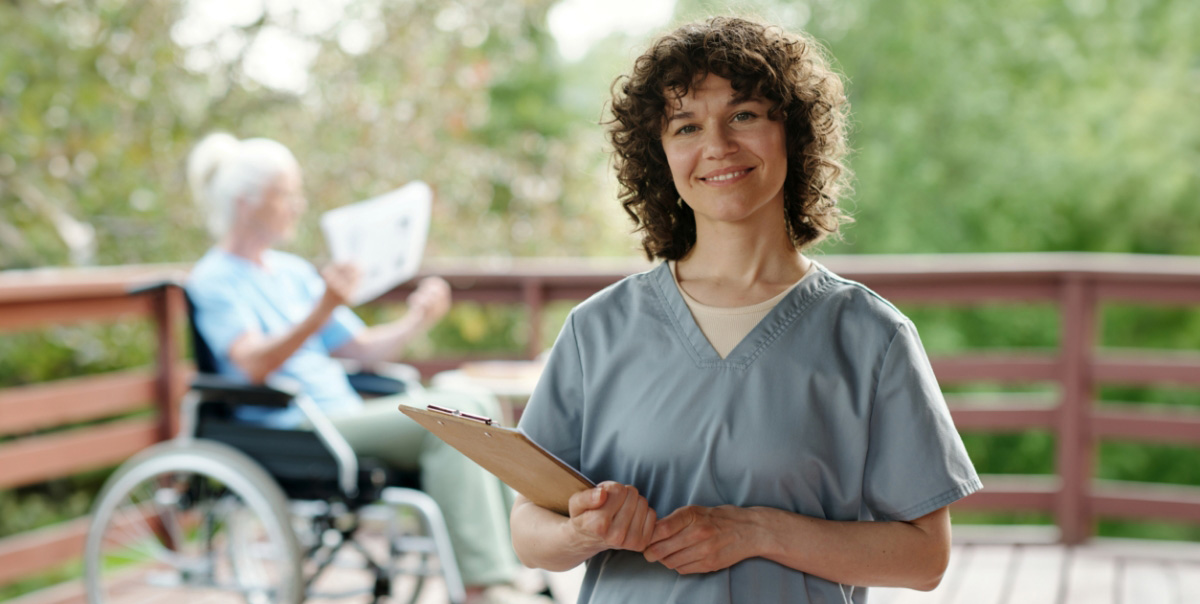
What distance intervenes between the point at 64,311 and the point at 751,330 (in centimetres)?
234

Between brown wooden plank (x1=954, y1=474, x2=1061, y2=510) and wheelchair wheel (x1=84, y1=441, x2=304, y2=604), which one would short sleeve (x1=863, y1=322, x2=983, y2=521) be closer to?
wheelchair wheel (x1=84, y1=441, x2=304, y2=604)

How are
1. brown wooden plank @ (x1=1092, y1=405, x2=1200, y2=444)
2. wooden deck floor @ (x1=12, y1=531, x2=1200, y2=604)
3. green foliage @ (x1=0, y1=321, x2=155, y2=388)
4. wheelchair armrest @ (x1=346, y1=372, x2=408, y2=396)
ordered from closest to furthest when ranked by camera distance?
wheelchair armrest @ (x1=346, y1=372, x2=408, y2=396) < wooden deck floor @ (x1=12, y1=531, x2=1200, y2=604) < brown wooden plank @ (x1=1092, y1=405, x2=1200, y2=444) < green foliage @ (x1=0, y1=321, x2=155, y2=388)

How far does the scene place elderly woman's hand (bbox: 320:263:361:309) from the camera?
7.25ft

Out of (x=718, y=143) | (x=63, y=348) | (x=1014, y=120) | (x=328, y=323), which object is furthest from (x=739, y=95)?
(x=1014, y=120)

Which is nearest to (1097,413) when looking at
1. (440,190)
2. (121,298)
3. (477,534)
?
(477,534)

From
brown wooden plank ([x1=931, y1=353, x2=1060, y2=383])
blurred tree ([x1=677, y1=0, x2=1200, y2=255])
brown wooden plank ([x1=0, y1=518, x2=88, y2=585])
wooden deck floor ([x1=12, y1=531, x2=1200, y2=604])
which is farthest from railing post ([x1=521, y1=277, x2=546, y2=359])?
blurred tree ([x1=677, y1=0, x2=1200, y2=255])

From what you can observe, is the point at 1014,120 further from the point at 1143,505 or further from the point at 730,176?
the point at 730,176

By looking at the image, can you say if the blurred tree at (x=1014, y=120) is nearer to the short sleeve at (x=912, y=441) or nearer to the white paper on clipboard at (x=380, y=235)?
the white paper on clipboard at (x=380, y=235)

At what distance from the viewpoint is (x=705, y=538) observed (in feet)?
3.28

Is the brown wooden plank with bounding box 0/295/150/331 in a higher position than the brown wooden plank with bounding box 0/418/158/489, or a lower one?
higher

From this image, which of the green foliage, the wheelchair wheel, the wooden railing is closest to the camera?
the wheelchair wheel

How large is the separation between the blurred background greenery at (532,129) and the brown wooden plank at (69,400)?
1495 mm

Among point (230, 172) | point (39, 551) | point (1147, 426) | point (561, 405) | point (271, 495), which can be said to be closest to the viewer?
point (561, 405)

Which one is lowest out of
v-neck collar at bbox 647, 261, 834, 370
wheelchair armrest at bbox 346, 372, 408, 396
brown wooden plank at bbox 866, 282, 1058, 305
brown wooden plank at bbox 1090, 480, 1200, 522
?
brown wooden plank at bbox 1090, 480, 1200, 522
